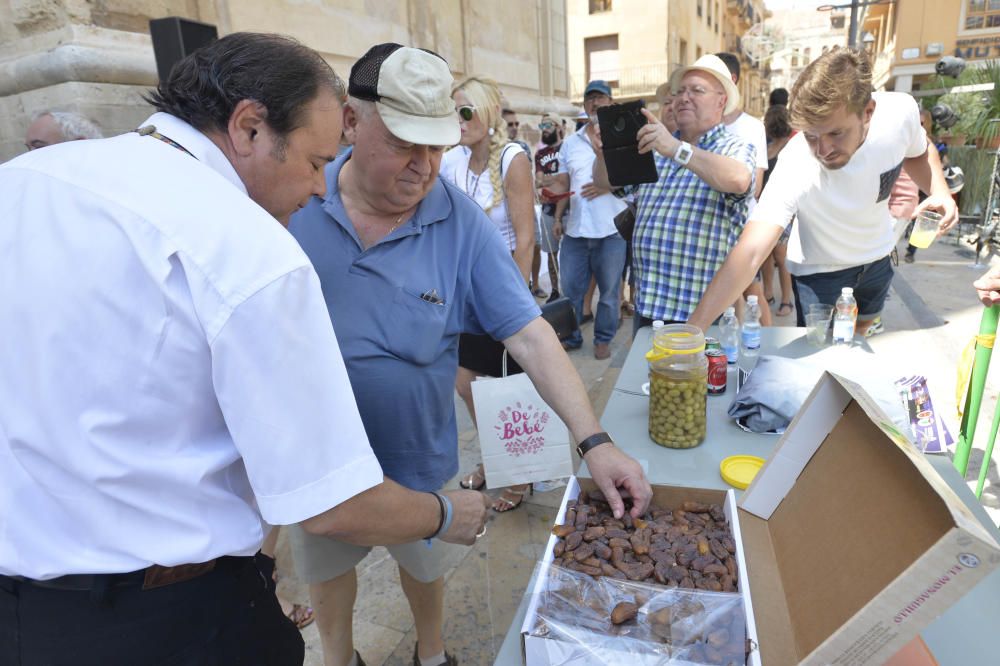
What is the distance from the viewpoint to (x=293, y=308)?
0.84 meters

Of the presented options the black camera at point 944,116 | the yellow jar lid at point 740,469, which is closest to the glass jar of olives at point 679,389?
the yellow jar lid at point 740,469

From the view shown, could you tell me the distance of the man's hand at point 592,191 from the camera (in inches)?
175

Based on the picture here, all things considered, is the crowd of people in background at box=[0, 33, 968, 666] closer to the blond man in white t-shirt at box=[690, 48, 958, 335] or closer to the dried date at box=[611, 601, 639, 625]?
the blond man in white t-shirt at box=[690, 48, 958, 335]

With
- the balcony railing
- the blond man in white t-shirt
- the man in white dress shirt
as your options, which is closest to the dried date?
the man in white dress shirt

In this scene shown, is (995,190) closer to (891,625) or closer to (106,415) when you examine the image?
(891,625)

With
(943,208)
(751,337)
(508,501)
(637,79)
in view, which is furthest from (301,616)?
(637,79)

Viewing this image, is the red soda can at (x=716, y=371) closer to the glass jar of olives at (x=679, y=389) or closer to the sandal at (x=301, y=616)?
the glass jar of olives at (x=679, y=389)

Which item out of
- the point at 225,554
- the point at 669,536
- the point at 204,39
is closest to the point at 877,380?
the point at 669,536

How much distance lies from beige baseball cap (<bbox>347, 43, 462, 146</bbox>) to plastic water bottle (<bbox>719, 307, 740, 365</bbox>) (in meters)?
1.31

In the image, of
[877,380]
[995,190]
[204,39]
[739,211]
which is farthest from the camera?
[995,190]

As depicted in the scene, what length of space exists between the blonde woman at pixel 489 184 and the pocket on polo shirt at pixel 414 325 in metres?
1.25

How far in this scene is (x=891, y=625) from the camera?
0.76m

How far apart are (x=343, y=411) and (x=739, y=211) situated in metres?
2.30

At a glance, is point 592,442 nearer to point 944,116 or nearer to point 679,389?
point 679,389
